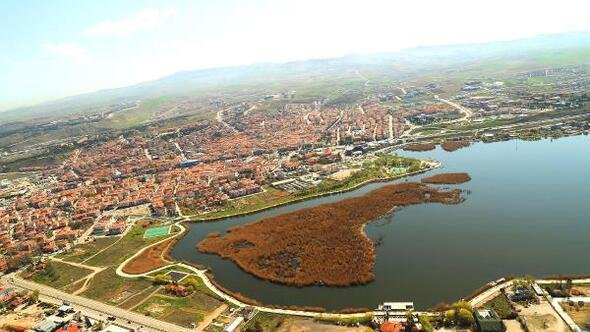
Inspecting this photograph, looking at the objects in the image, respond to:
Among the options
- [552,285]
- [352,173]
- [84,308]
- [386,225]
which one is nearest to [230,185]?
[352,173]

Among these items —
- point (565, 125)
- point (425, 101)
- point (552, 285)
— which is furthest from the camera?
point (425, 101)

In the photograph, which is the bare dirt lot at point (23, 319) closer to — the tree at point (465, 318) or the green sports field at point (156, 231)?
the green sports field at point (156, 231)

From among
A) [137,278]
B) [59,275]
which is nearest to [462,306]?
[137,278]

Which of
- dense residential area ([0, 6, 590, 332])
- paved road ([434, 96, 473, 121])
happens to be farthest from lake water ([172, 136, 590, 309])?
paved road ([434, 96, 473, 121])

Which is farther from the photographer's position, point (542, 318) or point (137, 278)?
point (137, 278)

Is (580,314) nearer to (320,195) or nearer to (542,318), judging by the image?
(542,318)

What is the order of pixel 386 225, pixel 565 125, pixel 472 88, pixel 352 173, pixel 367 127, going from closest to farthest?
pixel 386 225, pixel 352 173, pixel 565 125, pixel 367 127, pixel 472 88

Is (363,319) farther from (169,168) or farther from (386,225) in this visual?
(169,168)
